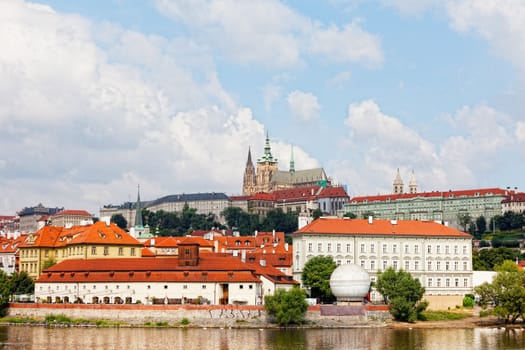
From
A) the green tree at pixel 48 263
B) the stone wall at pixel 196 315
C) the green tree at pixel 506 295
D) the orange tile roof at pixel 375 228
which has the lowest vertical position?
the stone wall at pixel 196 315

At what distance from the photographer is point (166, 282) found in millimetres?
84375

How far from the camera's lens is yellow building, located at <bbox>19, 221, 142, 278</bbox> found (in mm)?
100312

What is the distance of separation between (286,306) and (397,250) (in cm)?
2544

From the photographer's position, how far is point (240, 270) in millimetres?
85375

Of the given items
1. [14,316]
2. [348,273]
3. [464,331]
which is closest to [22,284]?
[14,316]

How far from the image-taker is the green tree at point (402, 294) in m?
83.7

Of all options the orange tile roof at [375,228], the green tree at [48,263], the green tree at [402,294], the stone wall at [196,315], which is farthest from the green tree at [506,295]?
the green tree at [48,263]

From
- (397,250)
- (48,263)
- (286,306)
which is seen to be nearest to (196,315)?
(286,306)

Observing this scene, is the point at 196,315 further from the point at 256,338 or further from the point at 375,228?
the point at 375,228

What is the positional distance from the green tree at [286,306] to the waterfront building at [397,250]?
58.0ft

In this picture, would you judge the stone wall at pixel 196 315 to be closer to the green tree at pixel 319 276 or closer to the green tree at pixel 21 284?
the green tree at pixel 319 276

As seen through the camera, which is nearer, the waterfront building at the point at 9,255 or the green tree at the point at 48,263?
the green tree at the point at 48,263

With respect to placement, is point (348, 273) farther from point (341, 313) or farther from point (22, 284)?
point (22, 284)

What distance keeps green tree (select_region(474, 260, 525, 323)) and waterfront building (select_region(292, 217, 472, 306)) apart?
12309 millimetres
